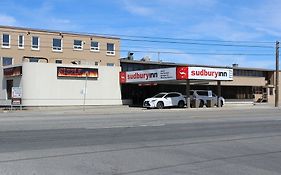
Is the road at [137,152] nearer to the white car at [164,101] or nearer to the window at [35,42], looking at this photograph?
the white car at [164,101]

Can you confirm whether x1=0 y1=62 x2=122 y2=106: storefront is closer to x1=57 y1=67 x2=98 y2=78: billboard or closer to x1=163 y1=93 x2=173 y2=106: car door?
x1=57 y1=67 x2=98 y2=78: billboard

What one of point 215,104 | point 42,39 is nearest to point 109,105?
point 215,104

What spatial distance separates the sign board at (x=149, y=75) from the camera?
4516 cm

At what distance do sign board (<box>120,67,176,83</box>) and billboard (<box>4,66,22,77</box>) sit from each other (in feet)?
34.5

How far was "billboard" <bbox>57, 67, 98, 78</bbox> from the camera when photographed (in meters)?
44.8

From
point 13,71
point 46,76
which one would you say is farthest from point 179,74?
point 13,71

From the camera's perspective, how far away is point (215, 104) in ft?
161

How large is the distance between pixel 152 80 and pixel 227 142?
108ft

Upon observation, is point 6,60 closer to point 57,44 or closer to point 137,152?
point 57,44

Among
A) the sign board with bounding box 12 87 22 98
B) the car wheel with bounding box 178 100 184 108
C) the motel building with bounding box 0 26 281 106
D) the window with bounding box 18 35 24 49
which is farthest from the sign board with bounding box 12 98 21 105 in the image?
the window with bounding box 18 35 24 49

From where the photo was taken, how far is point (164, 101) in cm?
4497

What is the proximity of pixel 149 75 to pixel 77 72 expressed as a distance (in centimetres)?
709

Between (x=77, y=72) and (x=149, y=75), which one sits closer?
(x=77, y=72)

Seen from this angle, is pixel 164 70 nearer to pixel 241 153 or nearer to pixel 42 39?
pixel 42 39
